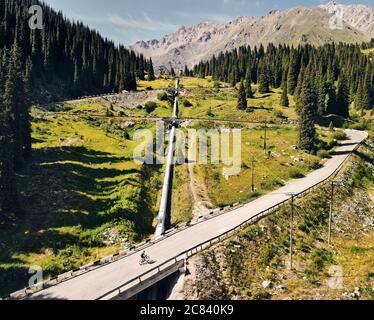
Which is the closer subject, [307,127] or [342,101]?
[307,127]

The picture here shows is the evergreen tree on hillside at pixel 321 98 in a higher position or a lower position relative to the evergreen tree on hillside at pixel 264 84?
lower

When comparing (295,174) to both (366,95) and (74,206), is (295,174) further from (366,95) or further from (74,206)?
(366,95)

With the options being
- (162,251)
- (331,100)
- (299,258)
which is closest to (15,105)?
(162,251)

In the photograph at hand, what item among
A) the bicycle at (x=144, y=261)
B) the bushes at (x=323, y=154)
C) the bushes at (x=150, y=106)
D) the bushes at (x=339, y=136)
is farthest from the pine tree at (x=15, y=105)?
the bushes at (x=339, y=136)

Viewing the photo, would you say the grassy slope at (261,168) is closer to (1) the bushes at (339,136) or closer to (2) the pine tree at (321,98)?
(1) the bushes at (339,136)

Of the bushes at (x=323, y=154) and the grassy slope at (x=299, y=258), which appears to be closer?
the grassy slope at (x=299, y=258)

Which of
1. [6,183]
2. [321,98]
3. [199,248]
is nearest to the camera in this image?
[199,248]

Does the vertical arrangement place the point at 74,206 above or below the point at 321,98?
below

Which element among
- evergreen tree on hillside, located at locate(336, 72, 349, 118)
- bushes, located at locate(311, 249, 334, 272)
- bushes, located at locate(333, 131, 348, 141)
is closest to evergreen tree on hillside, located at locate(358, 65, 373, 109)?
evergreen tree on hillside, located at locate(336, 72, 349, 118)

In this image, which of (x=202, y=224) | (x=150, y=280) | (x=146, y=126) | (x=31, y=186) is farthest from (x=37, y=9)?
(x=150, y=280)
